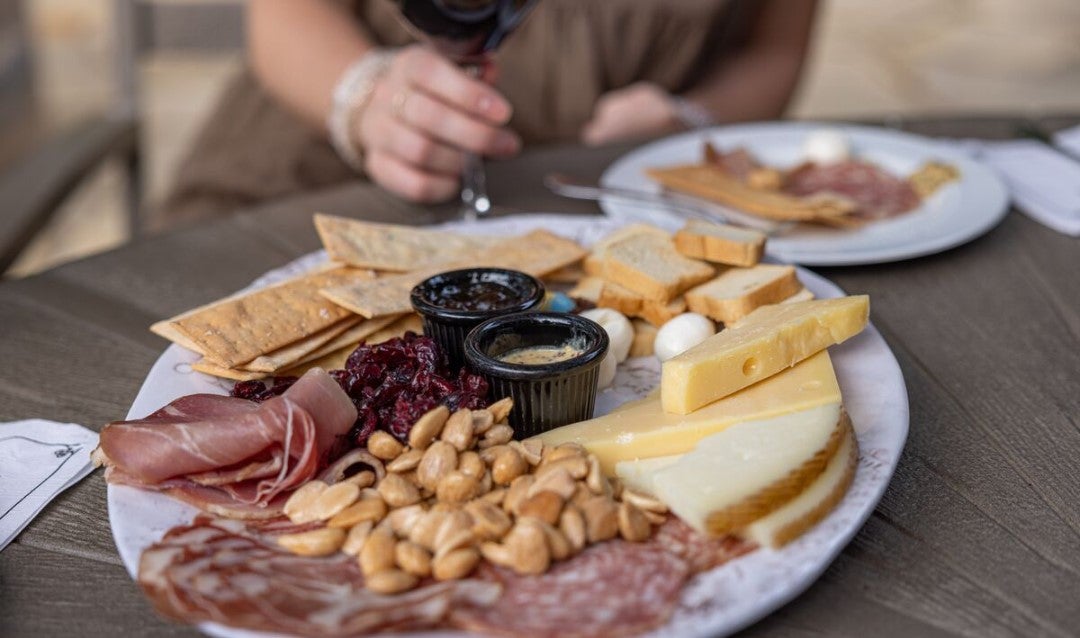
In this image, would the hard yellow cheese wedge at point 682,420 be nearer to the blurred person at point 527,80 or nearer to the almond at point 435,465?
the almond at point 435,465

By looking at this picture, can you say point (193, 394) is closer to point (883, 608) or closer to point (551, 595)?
point (551, 595)

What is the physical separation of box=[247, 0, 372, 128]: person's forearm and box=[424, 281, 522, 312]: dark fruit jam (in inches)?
41.9

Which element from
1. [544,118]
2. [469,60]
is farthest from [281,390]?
[544,118]

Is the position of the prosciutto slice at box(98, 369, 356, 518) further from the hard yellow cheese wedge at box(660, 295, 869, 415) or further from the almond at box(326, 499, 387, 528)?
the hard yellow cheese wedge at box(660, 295, 869, 415)

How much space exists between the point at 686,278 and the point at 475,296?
0.32 meters

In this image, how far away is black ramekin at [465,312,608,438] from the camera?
1.20 m

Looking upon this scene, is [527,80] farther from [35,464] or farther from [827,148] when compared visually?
[35,464]

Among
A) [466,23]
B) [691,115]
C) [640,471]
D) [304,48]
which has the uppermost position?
[466,23]

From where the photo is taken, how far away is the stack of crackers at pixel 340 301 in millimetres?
1318

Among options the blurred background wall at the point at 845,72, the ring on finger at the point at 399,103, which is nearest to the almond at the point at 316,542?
the ring on finger at the point at 399,103

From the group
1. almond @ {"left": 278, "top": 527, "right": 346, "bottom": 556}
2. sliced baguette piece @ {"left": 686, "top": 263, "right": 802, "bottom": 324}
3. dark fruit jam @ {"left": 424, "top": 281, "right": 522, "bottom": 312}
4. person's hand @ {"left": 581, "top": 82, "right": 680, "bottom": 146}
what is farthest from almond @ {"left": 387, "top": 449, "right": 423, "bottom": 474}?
person's hand @ {"left": 581, "top": 82, "right": 680, "bottom": 146}

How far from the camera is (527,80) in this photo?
272 centimetres

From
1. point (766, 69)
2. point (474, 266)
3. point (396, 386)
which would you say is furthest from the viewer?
point (766, 69)

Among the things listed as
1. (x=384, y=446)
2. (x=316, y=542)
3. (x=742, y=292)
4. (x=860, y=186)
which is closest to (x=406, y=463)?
(x=384, y=446)
